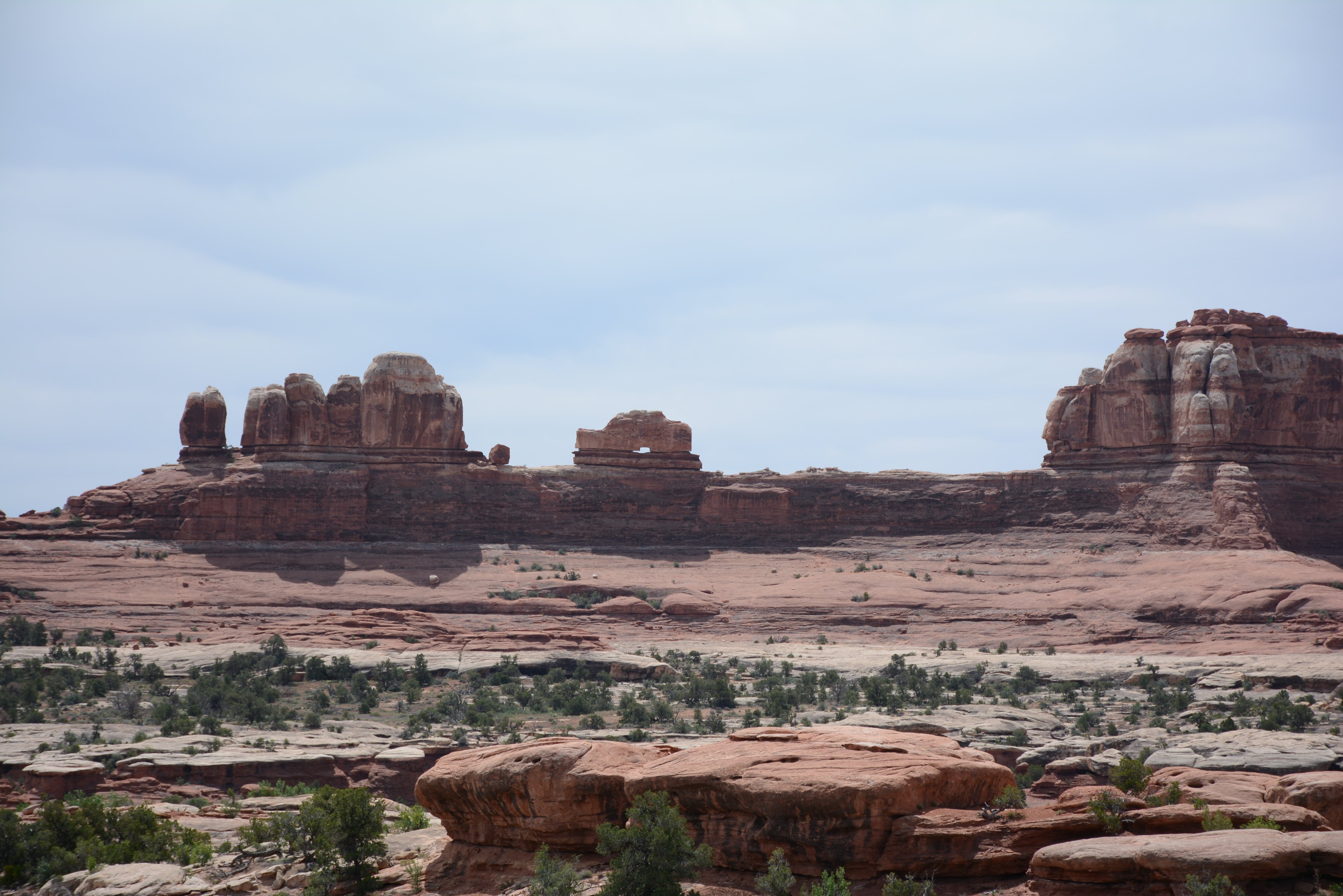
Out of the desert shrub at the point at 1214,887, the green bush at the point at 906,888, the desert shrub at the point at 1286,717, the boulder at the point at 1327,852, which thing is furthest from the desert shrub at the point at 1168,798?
the desert shrub at the point at 1286,717

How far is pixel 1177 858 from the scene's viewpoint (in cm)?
1048

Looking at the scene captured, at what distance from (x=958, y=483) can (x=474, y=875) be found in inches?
1944

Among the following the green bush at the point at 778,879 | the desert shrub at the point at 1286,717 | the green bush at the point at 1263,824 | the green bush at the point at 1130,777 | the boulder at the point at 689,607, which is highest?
the green bush at the point at 1263,824

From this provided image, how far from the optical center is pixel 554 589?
5225 cm

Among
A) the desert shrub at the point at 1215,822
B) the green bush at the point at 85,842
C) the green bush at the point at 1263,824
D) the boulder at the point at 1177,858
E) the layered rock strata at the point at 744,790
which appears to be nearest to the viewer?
the boulder at the point at 1177,858

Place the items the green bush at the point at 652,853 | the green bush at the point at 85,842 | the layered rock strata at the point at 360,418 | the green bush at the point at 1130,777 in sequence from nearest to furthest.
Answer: the green bush at the point at 652,853 < the green bush at the point at 1130,777 < the green bush at the point at 85,842 < the layered rock strata at the point at 360,418

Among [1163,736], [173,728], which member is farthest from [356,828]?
[1163,736]

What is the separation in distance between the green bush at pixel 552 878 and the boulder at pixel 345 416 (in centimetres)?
4974

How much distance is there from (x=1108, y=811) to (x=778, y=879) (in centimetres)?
336

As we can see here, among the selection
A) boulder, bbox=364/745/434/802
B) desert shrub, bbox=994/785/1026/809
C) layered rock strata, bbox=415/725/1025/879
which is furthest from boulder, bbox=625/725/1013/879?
boulder, bbox=364/745/434/802

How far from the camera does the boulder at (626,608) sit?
49.9 meters

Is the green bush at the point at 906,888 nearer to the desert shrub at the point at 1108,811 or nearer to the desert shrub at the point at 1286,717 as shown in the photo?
the desert shrub at the point at 1108,811

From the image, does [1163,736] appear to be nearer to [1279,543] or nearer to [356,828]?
[356,828]

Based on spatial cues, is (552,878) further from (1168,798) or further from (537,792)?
(1168,798)
